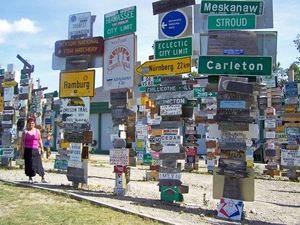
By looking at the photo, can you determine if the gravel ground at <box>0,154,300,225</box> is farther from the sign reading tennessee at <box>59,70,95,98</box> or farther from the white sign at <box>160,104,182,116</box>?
the sign reading tennessee at <box>59,70,95,98</box>

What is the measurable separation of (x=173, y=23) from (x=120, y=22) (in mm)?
1589

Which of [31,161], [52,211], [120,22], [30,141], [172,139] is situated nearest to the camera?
[52,211]

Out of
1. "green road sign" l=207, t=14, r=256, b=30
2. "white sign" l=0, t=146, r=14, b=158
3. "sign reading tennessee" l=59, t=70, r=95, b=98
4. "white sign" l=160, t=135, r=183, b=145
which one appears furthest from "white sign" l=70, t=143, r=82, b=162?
"white sign" l=0, t=146, r=14, b=158

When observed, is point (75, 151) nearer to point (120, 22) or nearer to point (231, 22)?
point (120, 22)

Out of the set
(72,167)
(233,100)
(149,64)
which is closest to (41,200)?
(72,167)

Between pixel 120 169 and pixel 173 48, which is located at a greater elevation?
pixel 173 48

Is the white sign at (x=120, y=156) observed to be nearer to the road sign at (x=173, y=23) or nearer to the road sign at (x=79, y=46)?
the road sign at (x=79, y=46)

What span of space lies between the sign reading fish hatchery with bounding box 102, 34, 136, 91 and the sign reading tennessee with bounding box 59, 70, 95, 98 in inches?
→ 15.9

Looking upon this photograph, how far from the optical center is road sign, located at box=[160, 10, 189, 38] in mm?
8436

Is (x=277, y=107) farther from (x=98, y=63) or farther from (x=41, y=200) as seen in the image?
(x=41, y=200)

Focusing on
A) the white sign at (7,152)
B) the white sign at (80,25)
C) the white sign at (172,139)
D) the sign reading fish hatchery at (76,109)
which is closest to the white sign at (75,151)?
the sign reading fish hatchery at (76,109)

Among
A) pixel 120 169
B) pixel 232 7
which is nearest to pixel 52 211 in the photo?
pixel 120 169

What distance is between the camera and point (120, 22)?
31.3ft

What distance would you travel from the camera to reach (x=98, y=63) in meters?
10.2
